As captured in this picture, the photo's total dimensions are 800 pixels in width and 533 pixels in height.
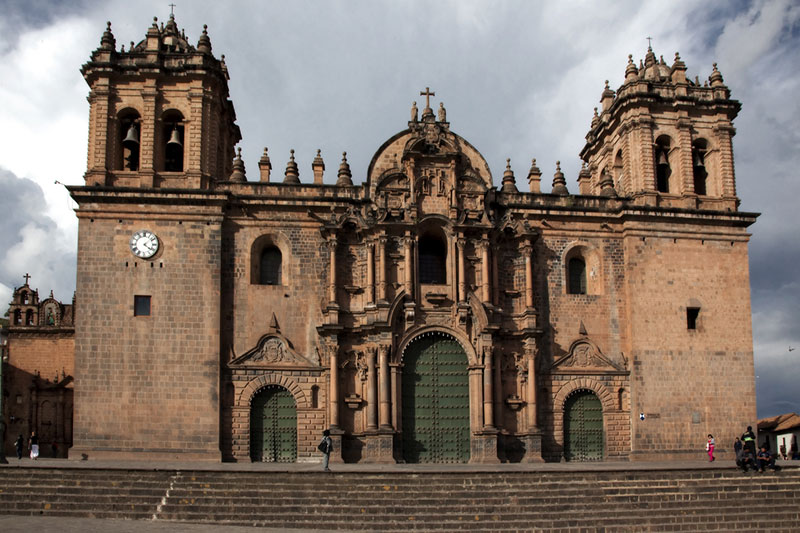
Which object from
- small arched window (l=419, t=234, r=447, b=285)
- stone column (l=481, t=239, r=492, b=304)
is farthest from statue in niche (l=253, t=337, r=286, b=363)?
stone column (l=481, t=239, r=492, b=304)

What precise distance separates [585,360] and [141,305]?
15653mm

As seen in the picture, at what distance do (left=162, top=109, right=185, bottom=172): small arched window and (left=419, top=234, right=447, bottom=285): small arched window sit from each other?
944cm

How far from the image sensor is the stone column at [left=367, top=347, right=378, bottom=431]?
28.2m

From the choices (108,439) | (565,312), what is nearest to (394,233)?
(565,312)

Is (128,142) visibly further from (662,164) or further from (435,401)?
(662,164)

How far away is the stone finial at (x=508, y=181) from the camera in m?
31.7

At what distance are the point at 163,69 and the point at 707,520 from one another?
75.3ft

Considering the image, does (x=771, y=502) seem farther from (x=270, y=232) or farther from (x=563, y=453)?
(x=270, y=232)

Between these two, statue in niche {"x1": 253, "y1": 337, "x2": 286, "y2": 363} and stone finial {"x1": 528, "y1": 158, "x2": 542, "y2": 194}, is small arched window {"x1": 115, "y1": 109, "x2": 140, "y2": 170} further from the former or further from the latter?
stone finial {"x1": 528, "y1": 158, "x2": 542, "y2": 194}

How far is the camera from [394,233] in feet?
97.9

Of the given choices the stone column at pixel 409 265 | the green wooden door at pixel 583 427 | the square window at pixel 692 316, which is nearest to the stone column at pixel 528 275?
the green wooden door at pixel 583 427

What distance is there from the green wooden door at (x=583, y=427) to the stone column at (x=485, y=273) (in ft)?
15.9

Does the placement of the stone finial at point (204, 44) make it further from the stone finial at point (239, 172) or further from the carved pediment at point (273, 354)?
the carved pediment at point (273, 354)

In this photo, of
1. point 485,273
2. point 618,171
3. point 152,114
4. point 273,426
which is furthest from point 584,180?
point 152,114
